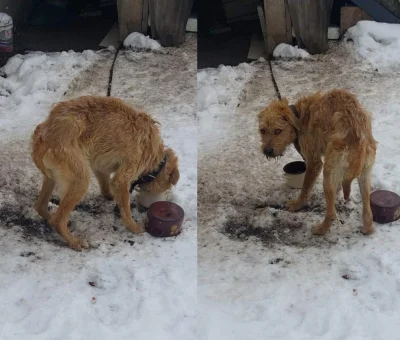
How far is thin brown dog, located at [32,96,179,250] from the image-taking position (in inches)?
199

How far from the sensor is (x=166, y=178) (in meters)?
5.70

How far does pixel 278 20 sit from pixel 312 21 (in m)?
0.49

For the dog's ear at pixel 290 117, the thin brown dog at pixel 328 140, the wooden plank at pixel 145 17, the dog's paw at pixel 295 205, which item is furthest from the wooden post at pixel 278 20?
the dog's paw at pixel 295 205

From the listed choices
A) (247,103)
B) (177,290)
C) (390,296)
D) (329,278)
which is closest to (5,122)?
(247,103)

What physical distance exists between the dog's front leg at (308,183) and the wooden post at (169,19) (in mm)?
4327

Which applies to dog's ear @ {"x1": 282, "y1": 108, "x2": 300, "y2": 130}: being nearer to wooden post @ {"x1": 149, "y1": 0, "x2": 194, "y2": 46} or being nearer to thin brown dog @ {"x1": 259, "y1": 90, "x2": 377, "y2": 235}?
thin brown dog @ {"x1": 259, "y1": 90, "x2": 377, "y2": 235}

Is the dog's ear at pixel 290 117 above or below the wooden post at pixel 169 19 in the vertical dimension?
above

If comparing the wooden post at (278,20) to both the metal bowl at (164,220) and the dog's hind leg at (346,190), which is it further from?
the metal bowl at (164,220)

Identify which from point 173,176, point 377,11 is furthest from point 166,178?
point 377,11

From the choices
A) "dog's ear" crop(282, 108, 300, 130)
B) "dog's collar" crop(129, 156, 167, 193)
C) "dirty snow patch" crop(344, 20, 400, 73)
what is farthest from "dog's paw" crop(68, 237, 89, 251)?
"dirty snow patch" crop(344, 20, 400, 73)

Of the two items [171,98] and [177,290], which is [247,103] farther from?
[177,290]

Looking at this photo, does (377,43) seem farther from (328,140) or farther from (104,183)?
(104,183)

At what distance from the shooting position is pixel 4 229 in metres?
5.53

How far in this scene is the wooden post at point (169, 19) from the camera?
9430mm
